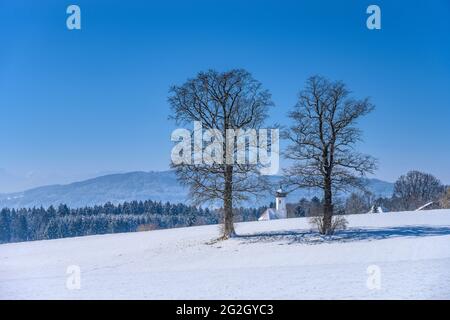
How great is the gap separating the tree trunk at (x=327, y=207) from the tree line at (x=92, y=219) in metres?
23.4

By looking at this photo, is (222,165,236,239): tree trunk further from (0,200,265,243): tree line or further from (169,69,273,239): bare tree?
(0,200,265,243): tree line

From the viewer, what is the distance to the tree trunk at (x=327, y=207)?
2538 centimetres

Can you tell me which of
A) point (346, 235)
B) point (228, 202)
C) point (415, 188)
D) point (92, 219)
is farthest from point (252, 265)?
point (415, 188)

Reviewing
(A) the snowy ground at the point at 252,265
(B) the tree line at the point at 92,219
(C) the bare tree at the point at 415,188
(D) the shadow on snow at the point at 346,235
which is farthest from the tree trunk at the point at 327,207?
(C) the bare tree at the point at 415,188

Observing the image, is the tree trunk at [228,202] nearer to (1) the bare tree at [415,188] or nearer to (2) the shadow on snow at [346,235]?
(2) the shadow on snow at [346,235]

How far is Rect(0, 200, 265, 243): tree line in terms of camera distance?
5897cm

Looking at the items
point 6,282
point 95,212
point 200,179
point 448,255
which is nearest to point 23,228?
point 95,212

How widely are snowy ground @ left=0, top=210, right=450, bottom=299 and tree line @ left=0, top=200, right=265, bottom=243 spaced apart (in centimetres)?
2179

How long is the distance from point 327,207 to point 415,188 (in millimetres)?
57389

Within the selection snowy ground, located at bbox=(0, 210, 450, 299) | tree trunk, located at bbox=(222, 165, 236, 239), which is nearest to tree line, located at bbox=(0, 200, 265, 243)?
tree trunk, located at bbox=(222, 165, 236, 239)

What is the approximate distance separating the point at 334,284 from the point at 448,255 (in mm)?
6914

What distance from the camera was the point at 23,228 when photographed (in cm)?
6247
